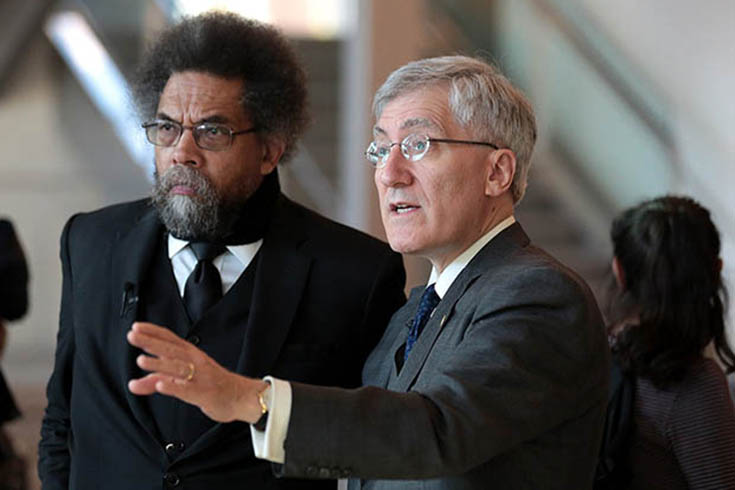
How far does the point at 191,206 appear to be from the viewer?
7.92 feet

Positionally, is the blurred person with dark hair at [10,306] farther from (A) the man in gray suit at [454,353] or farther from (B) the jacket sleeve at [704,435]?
(B) the jacket sleeve at [704,435]

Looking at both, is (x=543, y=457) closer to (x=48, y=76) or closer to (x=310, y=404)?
(x=310, y=404)

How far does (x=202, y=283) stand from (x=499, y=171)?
0.79 meters

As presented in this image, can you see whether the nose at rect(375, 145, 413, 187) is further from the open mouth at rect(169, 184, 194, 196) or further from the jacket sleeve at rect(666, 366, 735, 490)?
the jacket sleeve at rect(666, 366, 735, 490)

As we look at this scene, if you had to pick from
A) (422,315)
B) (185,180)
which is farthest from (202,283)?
(422,315)

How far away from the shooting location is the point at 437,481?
1.81 m

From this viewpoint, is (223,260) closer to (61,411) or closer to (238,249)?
(238,249)

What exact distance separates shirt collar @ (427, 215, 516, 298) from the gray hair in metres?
0.08

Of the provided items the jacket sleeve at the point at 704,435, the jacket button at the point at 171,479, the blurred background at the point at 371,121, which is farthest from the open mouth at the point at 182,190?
the blurred background at the point at 371,121

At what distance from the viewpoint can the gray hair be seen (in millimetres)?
1977

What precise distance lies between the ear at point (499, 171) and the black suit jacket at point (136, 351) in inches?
22.5

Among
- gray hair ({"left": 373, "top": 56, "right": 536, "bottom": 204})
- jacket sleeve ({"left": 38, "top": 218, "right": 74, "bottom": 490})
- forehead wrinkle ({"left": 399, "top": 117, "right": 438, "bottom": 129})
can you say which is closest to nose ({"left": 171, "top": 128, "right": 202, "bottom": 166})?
jacket sleeve ({"left": 38, "top": 218, "right": 74, "bottom": 490})

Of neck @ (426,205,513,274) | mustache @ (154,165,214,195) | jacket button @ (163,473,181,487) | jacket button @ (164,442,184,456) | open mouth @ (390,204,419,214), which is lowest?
jacket button @ (163,473,181,487)

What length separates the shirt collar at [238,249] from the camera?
99.3 inches
